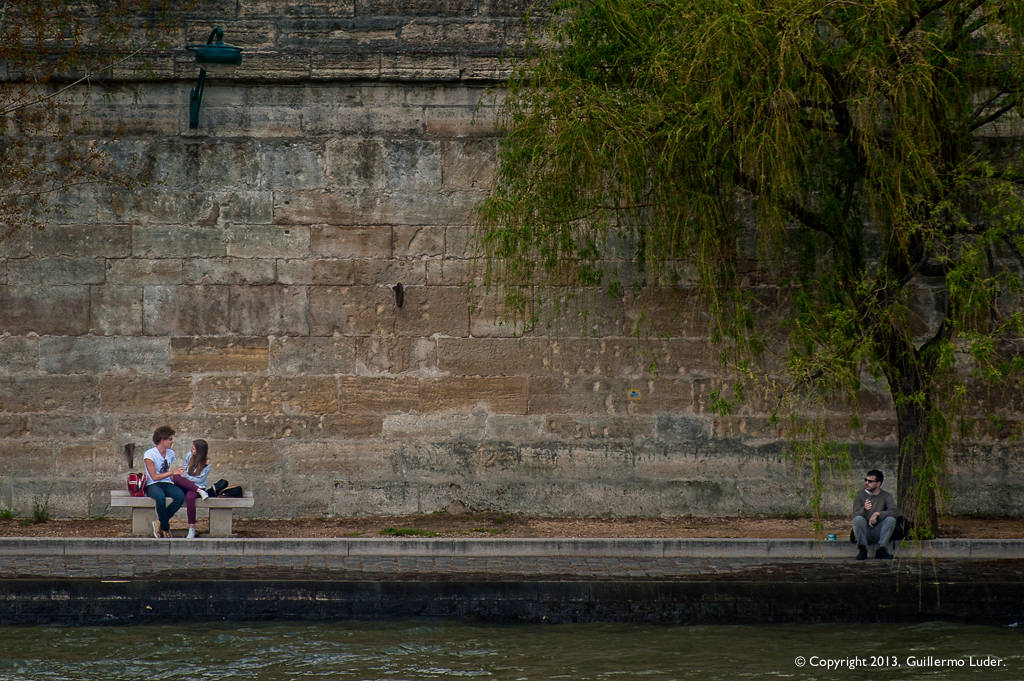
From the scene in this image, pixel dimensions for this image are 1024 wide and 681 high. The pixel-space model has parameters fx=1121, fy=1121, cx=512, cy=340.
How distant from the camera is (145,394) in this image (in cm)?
1059

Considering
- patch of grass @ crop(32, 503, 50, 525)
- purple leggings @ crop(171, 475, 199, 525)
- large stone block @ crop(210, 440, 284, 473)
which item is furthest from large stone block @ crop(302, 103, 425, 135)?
patch of grass @ crop(32, 503, 50, 525)

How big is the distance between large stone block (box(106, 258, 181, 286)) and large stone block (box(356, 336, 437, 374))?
186cm

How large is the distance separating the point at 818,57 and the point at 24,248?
7295 millimetres

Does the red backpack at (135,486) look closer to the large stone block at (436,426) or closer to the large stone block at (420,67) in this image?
the large stone block at (436,426)

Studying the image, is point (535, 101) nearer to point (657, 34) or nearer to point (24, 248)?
point (657, 34)

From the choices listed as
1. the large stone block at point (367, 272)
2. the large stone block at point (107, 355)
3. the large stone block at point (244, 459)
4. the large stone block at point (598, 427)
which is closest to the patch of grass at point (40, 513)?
the large stone block at point (107, 355)

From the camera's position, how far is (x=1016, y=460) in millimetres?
10641

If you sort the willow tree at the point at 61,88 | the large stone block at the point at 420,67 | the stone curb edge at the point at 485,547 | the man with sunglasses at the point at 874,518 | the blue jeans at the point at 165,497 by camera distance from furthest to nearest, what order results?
the large stone block at the point at 420,67 → the willow tree at the point at 61,88 → the blue jeans at the point at 165,497 → the stone curb edge at the point at 485,547 → the man with sunglasses at the point at 874,518

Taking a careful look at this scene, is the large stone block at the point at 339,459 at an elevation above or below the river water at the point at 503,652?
above

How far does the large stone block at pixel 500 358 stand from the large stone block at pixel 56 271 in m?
3.36

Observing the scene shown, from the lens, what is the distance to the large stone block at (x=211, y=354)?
1059 centimetres

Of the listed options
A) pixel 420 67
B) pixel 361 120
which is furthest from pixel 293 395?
pixel 420 67

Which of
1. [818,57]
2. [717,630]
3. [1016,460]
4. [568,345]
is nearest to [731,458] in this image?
[568,345]

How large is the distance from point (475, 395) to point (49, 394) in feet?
13.1
